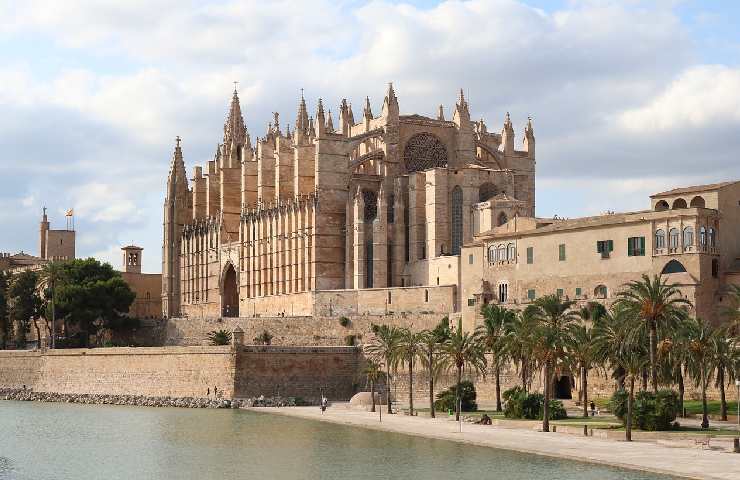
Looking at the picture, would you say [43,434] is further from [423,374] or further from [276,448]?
[423,374]

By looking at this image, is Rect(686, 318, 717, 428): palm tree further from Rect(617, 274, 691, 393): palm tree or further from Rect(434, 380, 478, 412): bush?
Rect(434, 380, 478, 412): bush

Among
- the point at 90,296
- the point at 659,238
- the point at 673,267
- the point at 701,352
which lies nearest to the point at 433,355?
the point at 659,238

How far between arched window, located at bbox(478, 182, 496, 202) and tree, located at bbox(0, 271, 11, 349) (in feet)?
123

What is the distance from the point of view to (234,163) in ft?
338

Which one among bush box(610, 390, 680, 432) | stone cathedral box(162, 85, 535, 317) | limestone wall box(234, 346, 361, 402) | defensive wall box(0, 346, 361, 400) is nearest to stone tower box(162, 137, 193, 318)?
stone cathedral box(162, 85, 535, 317)

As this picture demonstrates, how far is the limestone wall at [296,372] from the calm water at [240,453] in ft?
16.3

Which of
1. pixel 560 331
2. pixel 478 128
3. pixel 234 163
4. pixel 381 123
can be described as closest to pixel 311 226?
pixel 381 123

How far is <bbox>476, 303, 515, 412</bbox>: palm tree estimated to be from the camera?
54.6 metres

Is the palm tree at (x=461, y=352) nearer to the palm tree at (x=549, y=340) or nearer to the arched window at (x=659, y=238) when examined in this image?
the palm tree at (x=549, y=340)

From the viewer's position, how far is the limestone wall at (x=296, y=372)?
218ft

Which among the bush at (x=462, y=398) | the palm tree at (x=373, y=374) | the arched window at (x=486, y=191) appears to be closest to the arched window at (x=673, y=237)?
the bush at (x=462, y=398)

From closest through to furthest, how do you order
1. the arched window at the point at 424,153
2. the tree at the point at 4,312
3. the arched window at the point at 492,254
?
the arched window at the point at 492,254 → the arched window at the point at 424,153 → the tree at the point at 4,312

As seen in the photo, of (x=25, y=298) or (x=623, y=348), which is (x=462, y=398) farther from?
(x=25, y=298)

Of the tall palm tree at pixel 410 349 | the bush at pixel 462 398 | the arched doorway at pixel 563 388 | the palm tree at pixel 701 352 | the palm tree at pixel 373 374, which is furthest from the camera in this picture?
the palm tree at pixel 373 374
